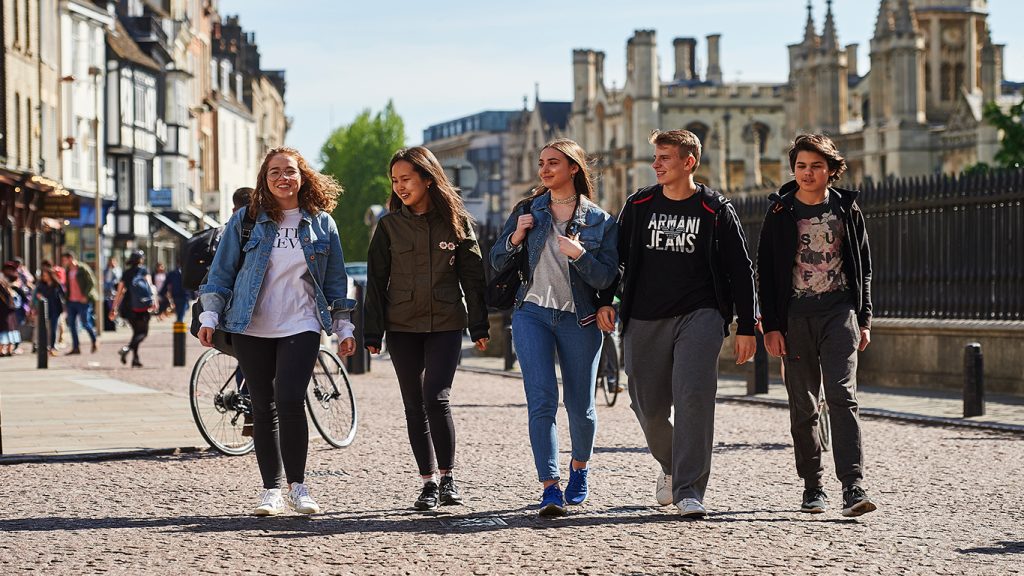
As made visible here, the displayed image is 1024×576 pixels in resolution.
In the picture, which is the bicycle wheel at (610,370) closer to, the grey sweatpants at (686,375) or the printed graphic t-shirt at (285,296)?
the grey sweatpants at (686,375)

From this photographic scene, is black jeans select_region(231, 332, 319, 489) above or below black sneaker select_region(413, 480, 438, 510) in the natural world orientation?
above

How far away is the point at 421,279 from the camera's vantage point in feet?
25.4

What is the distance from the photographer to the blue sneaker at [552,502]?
7445mm

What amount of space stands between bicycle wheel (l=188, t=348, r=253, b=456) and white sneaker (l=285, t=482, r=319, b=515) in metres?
2.88

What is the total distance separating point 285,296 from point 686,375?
1.94 m

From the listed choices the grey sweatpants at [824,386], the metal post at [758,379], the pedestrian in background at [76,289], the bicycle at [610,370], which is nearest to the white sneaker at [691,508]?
the grey sweatpants at [824,386]

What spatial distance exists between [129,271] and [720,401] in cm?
989

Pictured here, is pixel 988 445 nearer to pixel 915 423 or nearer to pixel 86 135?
pixel 915 423

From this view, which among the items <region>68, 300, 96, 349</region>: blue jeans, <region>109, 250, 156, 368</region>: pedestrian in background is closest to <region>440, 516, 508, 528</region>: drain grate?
<region>109, 250, 156, 368</region>: pedestrian in background

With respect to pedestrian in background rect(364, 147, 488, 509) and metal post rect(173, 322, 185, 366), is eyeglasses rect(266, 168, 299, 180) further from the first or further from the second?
metal post rect(173, 322, 185, 366)

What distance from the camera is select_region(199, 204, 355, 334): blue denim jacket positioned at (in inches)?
302

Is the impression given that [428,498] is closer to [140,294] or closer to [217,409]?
[217,409]

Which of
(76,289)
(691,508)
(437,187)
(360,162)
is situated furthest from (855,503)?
(360,162)

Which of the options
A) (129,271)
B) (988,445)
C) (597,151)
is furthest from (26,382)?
(597,151)
